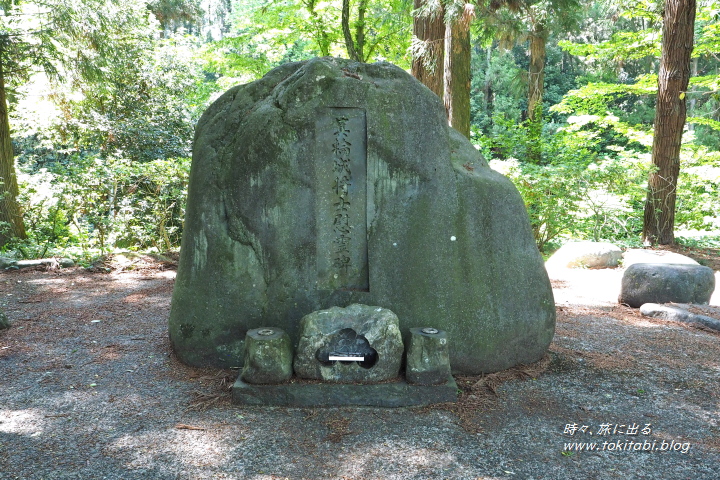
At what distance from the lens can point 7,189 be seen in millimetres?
8891

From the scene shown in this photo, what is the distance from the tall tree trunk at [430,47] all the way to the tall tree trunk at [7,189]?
728 centimetres

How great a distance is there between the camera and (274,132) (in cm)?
387

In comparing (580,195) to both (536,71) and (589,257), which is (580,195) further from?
(536,71)

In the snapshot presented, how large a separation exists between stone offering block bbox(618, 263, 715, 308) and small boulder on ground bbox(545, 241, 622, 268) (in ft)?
8.39

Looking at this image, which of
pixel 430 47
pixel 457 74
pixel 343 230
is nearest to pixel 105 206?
pixel 430 47

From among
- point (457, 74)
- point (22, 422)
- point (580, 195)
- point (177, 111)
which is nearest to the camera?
point (22, 422)

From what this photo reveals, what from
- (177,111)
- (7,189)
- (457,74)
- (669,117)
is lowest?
(7,189)

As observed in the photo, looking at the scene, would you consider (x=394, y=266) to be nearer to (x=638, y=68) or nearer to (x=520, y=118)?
(x=520, y=118)

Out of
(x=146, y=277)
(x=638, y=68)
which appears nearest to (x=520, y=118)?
(x=638, y=68)

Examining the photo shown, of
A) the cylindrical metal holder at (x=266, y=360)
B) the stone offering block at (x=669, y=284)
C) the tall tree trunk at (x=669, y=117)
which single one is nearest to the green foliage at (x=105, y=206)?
the cylindrical metal holder at (x=266, y=360)

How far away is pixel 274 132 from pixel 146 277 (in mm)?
4940

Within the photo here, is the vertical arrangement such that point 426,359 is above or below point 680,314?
above

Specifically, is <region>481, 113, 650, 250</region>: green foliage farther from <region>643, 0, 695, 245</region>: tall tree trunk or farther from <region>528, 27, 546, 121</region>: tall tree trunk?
<region>528, 27, 546, 121</region>: tall tree trunk

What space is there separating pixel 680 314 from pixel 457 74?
536 centimetres
